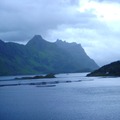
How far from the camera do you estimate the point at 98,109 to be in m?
→ 85.3

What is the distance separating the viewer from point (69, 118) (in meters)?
73.2

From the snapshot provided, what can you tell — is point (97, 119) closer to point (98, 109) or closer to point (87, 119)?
point (87, 119)

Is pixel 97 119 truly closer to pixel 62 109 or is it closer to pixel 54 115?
pixel 54 115

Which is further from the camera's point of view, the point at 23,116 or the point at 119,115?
the point at 23,116

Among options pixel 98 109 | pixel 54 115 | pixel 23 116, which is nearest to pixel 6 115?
pixel 23 116

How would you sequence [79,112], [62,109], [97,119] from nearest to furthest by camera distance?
[97,119], [79,112], [62,109]

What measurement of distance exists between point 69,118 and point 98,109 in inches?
571

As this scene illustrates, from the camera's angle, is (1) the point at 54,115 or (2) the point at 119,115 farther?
(1) the point at 54,115

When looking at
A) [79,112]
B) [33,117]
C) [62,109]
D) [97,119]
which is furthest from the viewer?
[62,109]

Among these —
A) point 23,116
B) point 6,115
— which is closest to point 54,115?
point 23,116

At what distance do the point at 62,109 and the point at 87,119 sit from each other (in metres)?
18.7

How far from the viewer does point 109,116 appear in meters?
72.8

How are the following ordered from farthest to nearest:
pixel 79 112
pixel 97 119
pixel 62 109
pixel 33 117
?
pixel 62 109
pixel 79 112
pixel 33 117
pixel 97 119

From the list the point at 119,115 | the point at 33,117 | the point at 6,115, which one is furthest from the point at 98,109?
the point at 6,115
